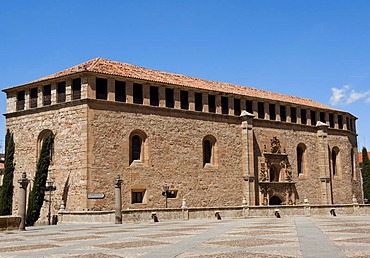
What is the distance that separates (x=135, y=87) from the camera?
3262 centimetres

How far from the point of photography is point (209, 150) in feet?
120

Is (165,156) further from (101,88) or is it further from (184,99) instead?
(101,88)

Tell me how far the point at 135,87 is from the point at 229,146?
31.7 ft

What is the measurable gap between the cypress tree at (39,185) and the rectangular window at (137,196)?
5.93 meters

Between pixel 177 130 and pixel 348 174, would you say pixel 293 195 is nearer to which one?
pixel 348 174

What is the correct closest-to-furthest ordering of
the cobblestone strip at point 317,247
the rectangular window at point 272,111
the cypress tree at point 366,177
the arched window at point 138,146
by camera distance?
the cobblestone strip at point 317,247 → the arched window at point 138,146 → the rectangular window at point 272,111 → the cypress tree at point 366,177

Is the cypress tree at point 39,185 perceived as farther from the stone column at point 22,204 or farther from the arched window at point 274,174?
the arched window at point 274,174

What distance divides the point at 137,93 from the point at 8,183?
11.2 m

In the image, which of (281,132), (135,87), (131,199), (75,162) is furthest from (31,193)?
(281,132)

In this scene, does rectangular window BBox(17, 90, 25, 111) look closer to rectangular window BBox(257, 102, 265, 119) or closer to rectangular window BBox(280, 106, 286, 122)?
rectangular window BBox(257, 102, 265, 119)

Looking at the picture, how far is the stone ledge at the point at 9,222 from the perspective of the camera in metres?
20.2

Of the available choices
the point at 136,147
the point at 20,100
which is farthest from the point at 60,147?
the point at 20,100

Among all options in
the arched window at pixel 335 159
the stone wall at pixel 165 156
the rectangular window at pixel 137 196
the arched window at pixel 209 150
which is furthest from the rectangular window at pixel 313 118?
the rectangular window at pixel 137 196

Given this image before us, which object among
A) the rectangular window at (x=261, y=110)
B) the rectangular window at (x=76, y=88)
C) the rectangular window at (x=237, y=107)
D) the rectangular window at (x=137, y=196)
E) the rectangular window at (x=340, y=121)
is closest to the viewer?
the rectangular window at (x=76, y=88)
